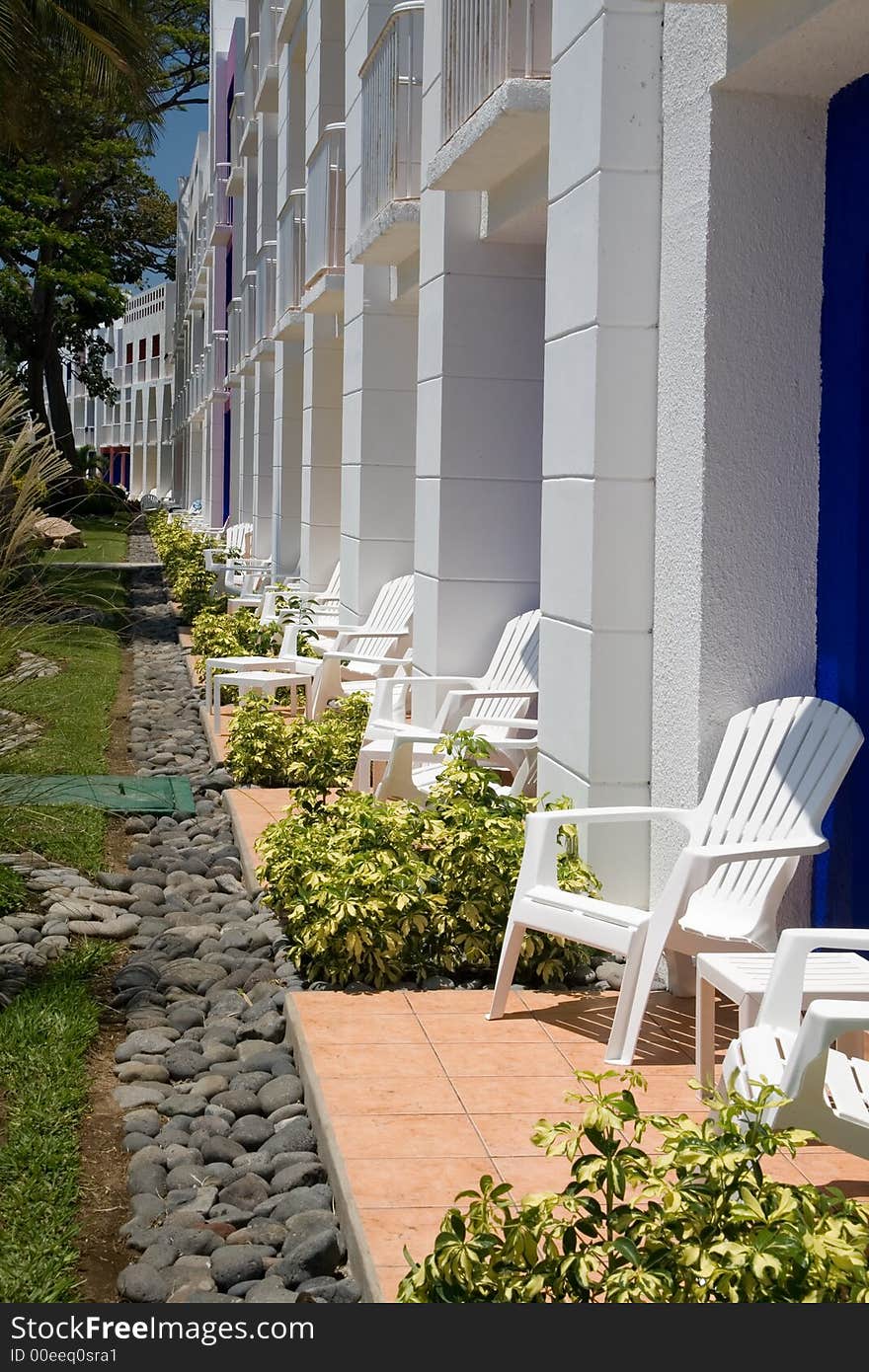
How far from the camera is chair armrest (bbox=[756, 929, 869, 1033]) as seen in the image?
3.60 metres

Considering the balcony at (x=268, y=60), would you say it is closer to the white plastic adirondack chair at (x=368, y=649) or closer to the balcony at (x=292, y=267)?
the balcony at (x=292, y=267)

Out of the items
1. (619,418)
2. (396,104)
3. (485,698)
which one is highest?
(396,104)

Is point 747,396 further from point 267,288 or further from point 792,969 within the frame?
point 267,288

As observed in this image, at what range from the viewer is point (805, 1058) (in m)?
3.28

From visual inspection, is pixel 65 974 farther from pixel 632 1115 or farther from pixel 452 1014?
pixel 632 1115

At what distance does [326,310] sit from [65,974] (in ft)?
34.8

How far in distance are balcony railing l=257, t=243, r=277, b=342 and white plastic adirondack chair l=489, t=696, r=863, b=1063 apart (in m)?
15.5

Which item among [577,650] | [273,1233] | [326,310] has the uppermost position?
[326,310]

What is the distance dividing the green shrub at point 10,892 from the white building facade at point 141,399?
5773cm

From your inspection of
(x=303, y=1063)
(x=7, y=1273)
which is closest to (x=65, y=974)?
(x=303, y=1063)

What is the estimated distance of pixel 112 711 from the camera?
44.5 feet

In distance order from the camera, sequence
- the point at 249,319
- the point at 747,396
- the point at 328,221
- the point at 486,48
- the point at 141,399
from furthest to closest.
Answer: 1. the point at 141,399
2. the point at 249,319
3. the point at 328,221
4. the point at 486,48
5. the point at 747,396

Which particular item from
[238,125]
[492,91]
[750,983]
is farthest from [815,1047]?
[238,125]

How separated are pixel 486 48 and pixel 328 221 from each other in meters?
6.39
